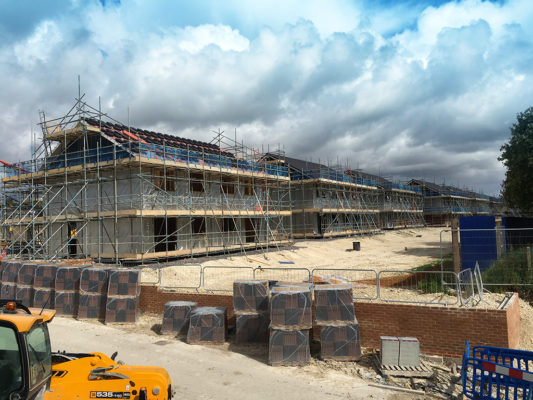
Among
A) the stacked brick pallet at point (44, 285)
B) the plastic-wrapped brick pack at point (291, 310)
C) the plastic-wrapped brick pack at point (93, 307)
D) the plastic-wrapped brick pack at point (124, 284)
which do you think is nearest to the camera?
the plastic-wrapped brick pack at point (291, 310)

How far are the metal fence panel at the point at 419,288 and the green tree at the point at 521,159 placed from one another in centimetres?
1377

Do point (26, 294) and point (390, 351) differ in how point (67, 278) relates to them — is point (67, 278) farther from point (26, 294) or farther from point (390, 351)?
point (390, 351)

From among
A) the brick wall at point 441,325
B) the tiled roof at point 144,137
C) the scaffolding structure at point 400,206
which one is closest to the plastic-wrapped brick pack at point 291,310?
the brick wall at point 441,325

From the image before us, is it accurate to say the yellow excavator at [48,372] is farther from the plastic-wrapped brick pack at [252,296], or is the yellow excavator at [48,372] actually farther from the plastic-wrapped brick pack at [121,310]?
the plastic-wrapped brick pack at [121,310]

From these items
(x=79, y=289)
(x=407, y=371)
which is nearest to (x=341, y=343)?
(x=407, y=371)

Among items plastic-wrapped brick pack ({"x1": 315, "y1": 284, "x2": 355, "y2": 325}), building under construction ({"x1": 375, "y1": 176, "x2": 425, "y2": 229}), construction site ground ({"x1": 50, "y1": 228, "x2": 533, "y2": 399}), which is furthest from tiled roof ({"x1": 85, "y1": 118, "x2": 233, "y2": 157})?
building under construction ({"x1": 375, "y1": 176, "x2": 425, "y2": 229})

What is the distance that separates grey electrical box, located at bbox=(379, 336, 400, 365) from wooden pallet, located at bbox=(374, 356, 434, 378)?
0.09 meters

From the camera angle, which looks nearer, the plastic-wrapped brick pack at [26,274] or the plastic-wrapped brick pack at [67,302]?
the plastic-wrapped brick pack at [67,302]

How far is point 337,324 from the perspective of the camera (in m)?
7.89

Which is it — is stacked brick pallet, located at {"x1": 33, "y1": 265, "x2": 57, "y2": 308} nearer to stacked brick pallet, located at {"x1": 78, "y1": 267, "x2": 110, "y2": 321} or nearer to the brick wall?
stacked brick pallet, located at {"x1": 78, "y1": 267, "x2": 110, "y2": 321}

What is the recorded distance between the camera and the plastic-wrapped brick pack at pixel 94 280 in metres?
11.3

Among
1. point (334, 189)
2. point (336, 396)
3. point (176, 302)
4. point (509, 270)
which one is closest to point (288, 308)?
point (336, 396)

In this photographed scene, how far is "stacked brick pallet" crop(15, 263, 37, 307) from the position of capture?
12641 mm

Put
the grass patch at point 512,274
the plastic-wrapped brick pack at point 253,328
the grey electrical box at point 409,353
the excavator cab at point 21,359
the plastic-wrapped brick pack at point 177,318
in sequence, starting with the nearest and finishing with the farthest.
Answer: the excavator cab at point 21,359 → the grey electrical box at point 409,353 → the plastic-wrapped brick pack at point 253,328 → the plastic-wrapped brick pack at point 177,318 → the grass patch at point 512,274
